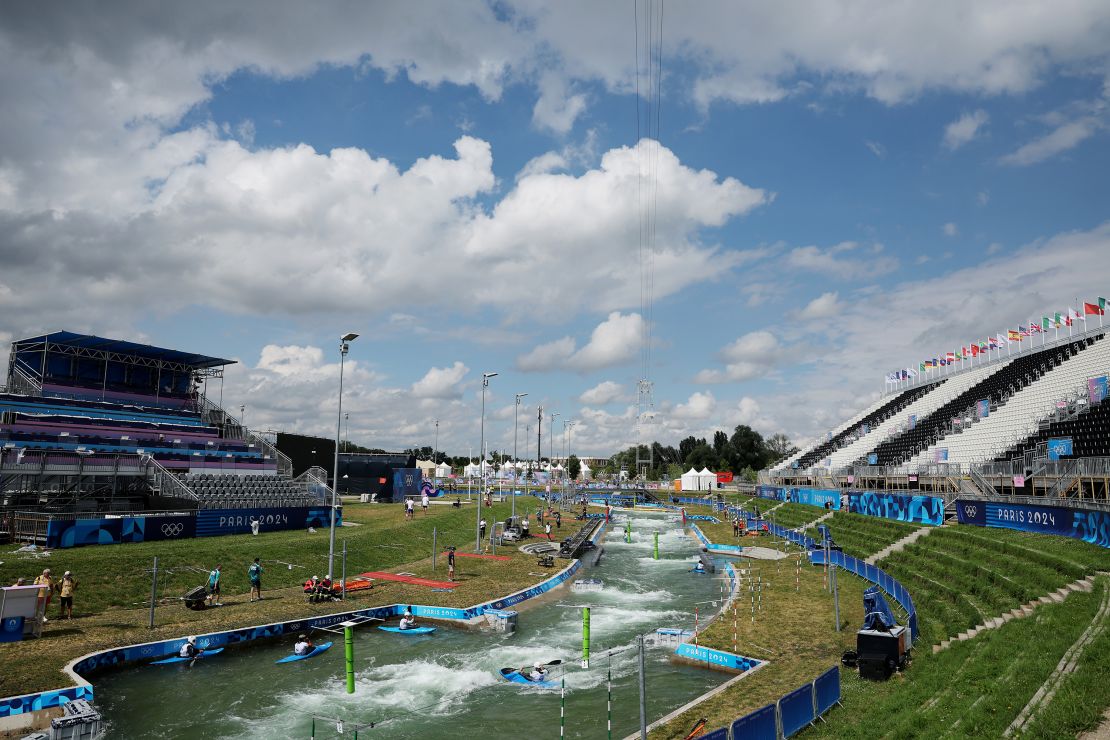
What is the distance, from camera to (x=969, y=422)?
211ft

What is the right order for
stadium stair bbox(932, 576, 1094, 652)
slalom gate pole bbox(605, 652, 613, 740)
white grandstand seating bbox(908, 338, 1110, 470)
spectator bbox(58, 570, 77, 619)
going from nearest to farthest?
slalom gate pole bbox(605, 652, 613, 740), stadium stair bbox(932, 576, 1094, 652), spectator bbox(58, 570, 77, 619), white grandstand seating bbox(908, 338, 1110, 470)

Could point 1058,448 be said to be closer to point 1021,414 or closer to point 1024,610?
point 1021,414

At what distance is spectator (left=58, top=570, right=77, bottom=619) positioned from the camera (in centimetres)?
2648

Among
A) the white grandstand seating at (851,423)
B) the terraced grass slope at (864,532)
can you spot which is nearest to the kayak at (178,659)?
the terraced grass slope at (864,532)

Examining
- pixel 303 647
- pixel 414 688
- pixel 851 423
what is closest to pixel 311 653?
pixel 303 647

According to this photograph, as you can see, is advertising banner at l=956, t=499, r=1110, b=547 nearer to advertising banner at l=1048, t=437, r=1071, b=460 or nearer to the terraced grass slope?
the terraced grass slope

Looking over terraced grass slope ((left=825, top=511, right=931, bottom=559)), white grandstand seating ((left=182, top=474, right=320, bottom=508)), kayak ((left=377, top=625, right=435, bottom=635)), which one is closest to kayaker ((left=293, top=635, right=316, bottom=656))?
kayak ((left=377, top=625, right=435, bottom=635))

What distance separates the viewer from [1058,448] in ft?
137

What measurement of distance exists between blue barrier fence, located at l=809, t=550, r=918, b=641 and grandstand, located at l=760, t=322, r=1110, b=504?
9340 millimetres

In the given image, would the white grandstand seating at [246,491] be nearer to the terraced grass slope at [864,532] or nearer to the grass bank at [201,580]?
the grass bank at [201,580]

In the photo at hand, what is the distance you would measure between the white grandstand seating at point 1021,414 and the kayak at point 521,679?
4406cm

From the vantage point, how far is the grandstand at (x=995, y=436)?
4181cm

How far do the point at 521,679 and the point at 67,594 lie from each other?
18836 millimetres

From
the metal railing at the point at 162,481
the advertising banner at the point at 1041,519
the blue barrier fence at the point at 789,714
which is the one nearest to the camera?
the blue barrier fence at the point at 789,714
